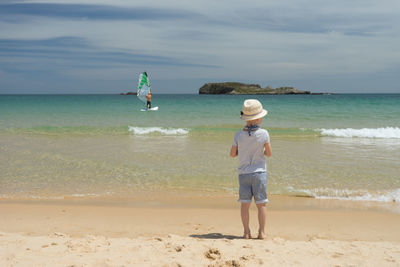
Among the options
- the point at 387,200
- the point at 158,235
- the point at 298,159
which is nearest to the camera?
the point at 158,235

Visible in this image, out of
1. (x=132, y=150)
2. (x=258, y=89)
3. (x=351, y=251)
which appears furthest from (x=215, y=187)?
(x=258, y=89)

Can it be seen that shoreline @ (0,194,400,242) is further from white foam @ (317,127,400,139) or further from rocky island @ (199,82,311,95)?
rocky island @ (199,82,311,95)

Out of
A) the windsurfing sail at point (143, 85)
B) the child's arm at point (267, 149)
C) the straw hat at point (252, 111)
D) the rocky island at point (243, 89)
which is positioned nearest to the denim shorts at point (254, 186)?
the child's arm at point (267, 149)

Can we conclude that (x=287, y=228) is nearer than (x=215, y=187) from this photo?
Yes

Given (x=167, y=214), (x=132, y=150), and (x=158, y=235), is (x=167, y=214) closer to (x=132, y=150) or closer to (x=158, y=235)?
(x=158, y=235)

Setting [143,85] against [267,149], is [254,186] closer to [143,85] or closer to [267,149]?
[267,149]

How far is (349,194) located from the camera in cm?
640

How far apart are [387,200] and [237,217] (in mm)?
2864

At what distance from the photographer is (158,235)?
14.4ft

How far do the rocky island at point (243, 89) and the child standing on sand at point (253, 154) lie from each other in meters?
135

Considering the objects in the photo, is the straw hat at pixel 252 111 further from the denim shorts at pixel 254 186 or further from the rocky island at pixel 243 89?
the rocky island at pixel 243 89

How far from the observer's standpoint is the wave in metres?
6.12

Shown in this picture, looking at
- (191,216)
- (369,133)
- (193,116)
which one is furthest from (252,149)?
(193,116)

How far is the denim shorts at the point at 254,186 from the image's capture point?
4051 mm
